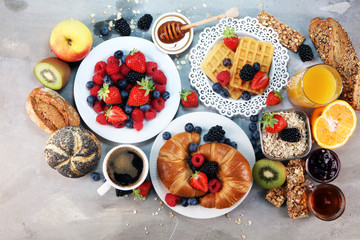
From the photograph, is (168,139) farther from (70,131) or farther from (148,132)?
(70,131)

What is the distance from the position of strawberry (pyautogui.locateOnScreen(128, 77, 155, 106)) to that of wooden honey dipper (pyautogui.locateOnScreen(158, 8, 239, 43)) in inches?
12.6

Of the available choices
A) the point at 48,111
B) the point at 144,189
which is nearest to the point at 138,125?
the point at 144,189

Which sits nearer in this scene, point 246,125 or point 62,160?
point 62,160

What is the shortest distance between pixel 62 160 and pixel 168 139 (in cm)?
62

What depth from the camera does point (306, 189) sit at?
2021 mm

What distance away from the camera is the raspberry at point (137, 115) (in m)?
1.87

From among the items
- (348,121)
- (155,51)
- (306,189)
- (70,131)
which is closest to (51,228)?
(70,131)

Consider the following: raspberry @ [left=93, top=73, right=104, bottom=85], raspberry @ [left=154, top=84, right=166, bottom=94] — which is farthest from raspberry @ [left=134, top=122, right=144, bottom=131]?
raspberry @ [left=93, top=73, right=104, bottom=85]

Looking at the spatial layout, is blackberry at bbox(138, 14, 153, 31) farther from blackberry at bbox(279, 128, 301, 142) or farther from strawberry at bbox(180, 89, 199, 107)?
blackberry at bbox(279, 128, 301, 142)

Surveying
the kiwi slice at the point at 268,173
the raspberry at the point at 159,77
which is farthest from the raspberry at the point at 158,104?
the kiwi slice at the point at 268,173

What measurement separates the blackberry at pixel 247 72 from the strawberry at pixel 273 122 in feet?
0.78

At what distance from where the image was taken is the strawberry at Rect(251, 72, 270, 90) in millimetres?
1886

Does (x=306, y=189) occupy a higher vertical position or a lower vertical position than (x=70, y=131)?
lower

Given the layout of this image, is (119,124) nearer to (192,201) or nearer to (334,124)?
(192,201)
